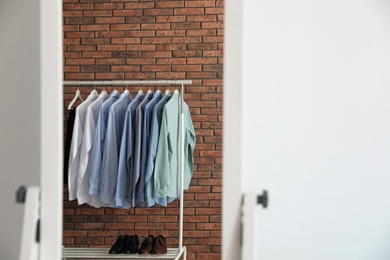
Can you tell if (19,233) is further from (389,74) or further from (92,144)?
(92,144)

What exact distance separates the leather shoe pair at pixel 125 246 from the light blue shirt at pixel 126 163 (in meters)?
0.41

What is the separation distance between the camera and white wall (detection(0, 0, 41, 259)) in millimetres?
1071

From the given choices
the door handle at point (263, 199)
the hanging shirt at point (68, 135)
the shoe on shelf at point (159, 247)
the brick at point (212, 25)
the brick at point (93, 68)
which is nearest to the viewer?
the door handle at point (263, 199)

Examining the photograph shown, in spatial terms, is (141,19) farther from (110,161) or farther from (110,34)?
(110,161)

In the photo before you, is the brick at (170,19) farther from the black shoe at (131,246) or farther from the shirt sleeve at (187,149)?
the black shoe at (131,246)

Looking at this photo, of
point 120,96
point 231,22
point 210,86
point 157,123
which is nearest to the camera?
point 231,22

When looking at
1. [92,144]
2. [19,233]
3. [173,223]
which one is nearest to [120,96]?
[92,144]

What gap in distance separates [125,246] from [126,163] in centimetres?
68

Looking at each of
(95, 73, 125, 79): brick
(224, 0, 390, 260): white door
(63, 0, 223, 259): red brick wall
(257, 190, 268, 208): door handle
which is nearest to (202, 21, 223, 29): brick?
(63, 0, 223, 259): red brick wall

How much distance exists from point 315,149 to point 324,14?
12.8 inches

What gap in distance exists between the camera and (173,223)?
12.0 feet

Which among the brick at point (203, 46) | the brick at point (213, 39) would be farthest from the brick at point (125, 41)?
the brick at point (213, 39)

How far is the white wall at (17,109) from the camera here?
1071 mm

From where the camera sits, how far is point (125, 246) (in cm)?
307
